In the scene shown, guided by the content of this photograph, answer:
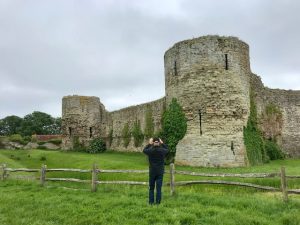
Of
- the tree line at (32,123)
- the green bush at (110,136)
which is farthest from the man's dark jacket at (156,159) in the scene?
the tree line at (32,123)

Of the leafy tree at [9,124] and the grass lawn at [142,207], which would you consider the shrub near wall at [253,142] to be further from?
the leafy tree at [9,124]

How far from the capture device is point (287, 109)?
86.5 ft

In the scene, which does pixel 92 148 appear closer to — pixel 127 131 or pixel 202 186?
pixel 127 131

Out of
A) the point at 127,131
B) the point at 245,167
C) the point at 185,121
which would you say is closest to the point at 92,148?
the point at 127,131

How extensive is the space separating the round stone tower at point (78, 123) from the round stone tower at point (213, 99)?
18424 millimetres

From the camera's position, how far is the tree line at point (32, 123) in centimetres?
8212

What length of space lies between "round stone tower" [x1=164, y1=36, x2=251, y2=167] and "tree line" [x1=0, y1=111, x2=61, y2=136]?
67738mm

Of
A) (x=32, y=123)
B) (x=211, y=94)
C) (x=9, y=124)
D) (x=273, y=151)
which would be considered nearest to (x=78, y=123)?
(x=273, y=151)

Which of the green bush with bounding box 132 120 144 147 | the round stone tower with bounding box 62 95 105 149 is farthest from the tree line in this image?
the green bush with bounding box 132 120 144 147

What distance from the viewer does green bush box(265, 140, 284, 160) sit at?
74.9 feet

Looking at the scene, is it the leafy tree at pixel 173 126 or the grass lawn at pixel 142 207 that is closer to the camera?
the grass lawn at pixel 142 207

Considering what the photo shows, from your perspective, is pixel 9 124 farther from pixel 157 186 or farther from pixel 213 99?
pixel 157 186

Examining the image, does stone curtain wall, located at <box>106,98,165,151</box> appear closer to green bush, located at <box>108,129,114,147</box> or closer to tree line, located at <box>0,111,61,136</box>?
green bush, located at <box>108,129,114,147</box>

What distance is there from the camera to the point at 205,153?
1798 centimetres
